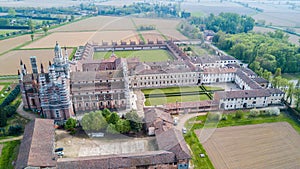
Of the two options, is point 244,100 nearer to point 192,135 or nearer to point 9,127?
point 192,135

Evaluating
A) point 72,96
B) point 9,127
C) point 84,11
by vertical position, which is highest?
point 84,11

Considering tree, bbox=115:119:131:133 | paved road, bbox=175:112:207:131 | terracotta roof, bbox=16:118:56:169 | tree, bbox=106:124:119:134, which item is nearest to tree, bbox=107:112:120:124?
tree, bbox=115:119:131:133

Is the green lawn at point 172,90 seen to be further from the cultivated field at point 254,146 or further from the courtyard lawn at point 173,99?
the cultivated field at point 254,146

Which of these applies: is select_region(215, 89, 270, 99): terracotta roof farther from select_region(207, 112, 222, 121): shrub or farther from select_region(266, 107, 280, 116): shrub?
select_region(207, 112, 222, 121): shrub

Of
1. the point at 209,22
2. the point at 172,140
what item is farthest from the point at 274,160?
the point at 209,22

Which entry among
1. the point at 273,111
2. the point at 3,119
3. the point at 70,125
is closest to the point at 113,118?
the point at 70,125

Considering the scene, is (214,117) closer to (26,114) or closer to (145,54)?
(26,114)
